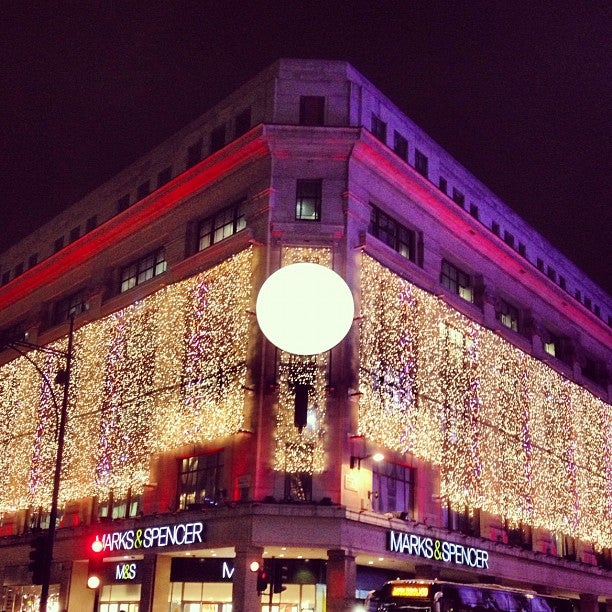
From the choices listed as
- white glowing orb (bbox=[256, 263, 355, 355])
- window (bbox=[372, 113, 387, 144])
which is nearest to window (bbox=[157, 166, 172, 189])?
window (bbox=[372, 113, 387, 144])

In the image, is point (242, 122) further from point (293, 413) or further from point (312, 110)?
point (293, 413)

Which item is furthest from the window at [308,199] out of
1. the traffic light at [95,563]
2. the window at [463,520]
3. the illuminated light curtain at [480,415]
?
the traffic light at [95,563]

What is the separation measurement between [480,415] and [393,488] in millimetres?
7766

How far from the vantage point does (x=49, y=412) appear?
43.8 meters

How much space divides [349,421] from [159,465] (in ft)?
30.6

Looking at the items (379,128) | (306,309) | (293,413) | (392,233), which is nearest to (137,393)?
(293,413)

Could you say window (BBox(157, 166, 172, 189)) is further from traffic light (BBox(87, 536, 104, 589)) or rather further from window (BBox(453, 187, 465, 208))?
traffic light (BBox(87, 536, 104, 589))

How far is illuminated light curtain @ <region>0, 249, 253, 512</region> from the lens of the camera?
34312 mm

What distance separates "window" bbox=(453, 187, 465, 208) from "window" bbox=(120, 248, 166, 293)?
1509 cm

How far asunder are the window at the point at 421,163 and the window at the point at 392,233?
3.26 meters

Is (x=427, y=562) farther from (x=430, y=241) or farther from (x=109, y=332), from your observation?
(x=109, y=332)

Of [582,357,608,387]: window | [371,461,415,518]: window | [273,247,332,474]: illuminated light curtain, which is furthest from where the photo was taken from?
[582,357,608,387]: window

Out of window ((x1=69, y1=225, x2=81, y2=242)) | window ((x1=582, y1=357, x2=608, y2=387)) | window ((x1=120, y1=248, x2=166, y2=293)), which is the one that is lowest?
window ((x1=582, y1=357, x2=608, y2=387))

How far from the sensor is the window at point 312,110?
3609 cm
